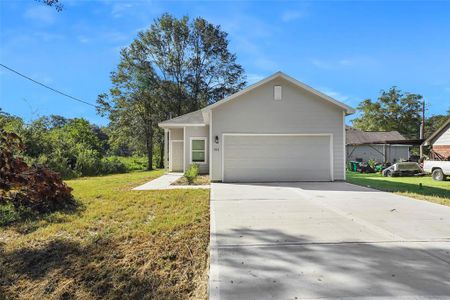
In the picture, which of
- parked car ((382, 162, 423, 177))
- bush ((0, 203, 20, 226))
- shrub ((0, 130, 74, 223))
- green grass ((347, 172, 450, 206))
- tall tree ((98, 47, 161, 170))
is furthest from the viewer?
tall tree ((98, 47, 161, 170))

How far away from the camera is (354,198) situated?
7.89 metres

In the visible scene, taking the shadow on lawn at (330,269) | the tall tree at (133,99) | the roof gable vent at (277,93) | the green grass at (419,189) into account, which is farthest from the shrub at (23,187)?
the tall tree at (133,99)

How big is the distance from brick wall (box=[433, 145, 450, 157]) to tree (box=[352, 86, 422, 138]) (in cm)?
1981

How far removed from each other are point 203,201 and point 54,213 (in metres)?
3.49

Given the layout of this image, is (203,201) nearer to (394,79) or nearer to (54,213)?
(54,213)

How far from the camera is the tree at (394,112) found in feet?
122

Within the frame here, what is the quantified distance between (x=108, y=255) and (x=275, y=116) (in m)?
9.22

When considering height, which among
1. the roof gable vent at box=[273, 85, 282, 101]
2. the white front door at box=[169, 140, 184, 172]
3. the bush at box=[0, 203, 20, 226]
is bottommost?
the bush at box=[0, 203, 20, 226]

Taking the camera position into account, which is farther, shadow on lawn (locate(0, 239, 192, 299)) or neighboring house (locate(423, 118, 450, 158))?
neighboring house (locate(423, 118, 450, 158))

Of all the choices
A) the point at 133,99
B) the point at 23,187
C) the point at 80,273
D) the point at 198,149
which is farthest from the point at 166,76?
the point at 80,273

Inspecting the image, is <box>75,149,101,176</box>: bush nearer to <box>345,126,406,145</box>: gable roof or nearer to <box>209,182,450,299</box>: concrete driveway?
<box>209,182,450,299</box>: concrete driveway

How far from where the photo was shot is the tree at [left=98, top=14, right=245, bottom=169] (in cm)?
2586

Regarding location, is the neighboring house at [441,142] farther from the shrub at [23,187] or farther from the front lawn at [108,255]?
the shrub at [23,187]

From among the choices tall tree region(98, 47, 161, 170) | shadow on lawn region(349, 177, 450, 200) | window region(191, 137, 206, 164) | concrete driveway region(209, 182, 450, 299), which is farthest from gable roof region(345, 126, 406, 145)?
concrete driveway region(209, 182, 450, 299)
